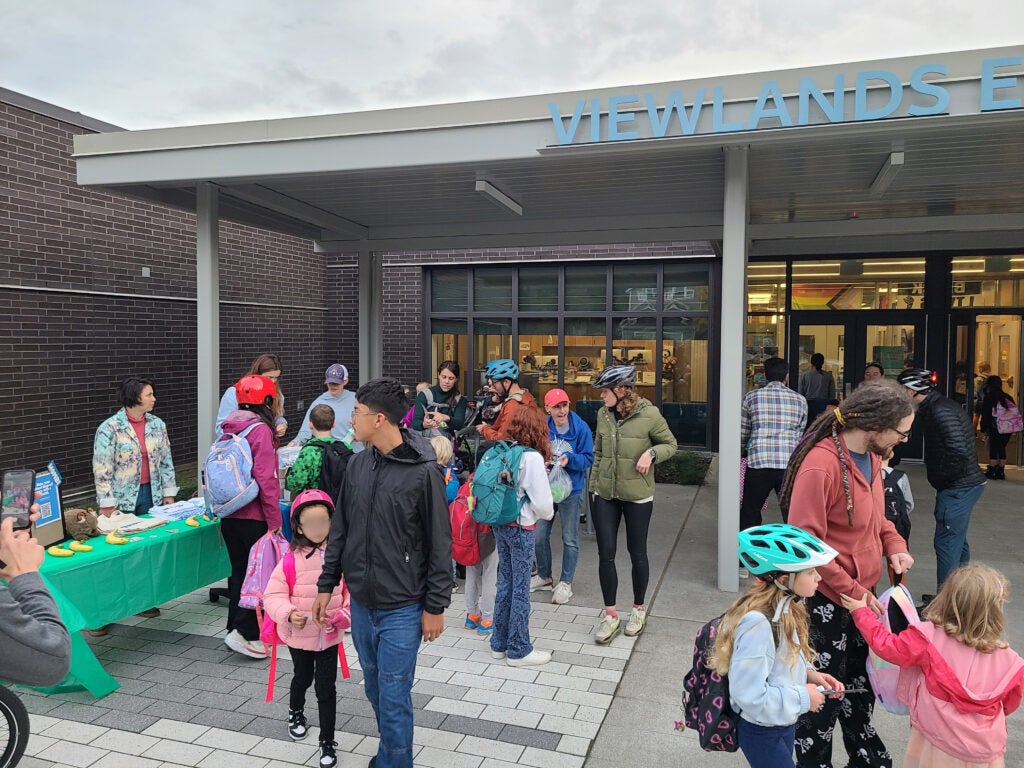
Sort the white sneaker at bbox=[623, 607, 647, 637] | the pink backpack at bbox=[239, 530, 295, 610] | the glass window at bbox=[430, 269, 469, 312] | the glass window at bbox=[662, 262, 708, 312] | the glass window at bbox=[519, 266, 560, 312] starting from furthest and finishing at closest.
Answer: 1. the glass window at bbox=[430, 269, 469, 312]
2. the glass window at bbox=[519, 266, 560, 312]
3. the glass window at bbox=[662, 262, 708, 312]
4. the white sneaker at bbox=[623, 607, 647, 637]
5. the pink backpack at bbox=[239, 530, 295, 610]

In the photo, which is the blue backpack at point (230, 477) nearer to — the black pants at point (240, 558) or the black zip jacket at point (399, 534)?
the black pants at point (240, 558)

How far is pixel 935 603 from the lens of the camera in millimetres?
2711

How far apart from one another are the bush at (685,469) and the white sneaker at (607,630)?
18.1 ft

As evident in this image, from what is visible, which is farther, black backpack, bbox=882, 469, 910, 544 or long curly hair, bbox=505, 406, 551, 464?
long curly hair, bbox=505, 406, 551, 464

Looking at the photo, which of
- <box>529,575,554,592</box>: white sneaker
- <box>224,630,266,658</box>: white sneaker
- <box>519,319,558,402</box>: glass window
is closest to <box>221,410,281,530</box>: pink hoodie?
<box>224,630,266,658</box>: white sneaker

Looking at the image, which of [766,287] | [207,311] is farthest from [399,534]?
[766,287]

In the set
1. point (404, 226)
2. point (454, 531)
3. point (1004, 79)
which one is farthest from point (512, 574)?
point (404, 226)

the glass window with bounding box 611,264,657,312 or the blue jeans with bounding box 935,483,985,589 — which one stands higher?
the glass window with bounding box 611,264,657,312

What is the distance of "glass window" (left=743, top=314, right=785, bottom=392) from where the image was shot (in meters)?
12.5

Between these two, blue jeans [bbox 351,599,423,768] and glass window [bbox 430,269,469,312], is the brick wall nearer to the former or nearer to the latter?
glass window [bbox 430,269,469,312]

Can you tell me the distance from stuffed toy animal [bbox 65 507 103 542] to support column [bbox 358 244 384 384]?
6.03 meters

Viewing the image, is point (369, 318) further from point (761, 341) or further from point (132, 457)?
point (761, 341)

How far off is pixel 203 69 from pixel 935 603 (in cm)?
2519

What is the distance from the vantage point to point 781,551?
2559 millimetres
